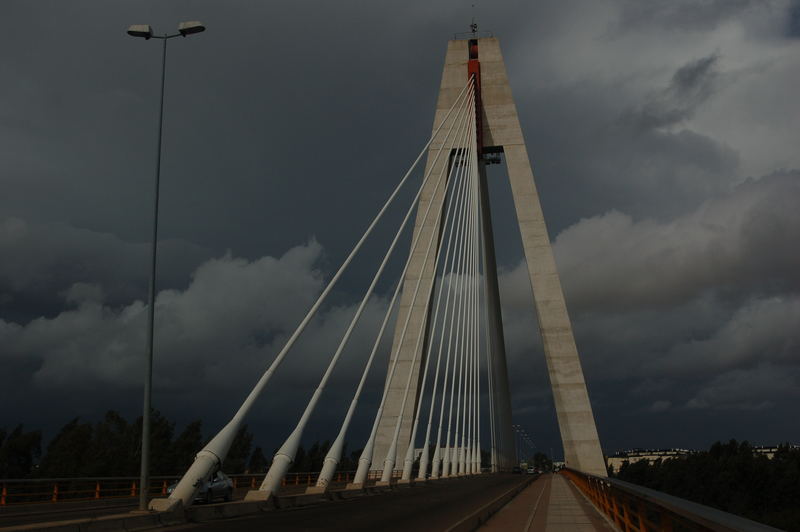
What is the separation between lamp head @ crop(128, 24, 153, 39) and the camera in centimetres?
1515

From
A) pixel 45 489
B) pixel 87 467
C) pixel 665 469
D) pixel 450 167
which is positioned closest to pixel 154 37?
pixel 450 167

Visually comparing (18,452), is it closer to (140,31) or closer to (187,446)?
(187,446)

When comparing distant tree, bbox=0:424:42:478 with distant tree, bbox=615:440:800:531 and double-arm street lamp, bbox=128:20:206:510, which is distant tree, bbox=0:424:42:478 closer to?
double-arm street lamp, bbox=128:20:206:510

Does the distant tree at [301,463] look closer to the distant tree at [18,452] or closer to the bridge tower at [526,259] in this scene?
the distant tree at [18,452]

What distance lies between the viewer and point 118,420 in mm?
59688

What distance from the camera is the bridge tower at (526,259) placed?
1195 inches

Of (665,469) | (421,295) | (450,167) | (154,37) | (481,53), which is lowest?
(665,469)

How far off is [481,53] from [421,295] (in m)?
12.4

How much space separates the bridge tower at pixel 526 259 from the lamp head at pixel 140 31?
15.3m

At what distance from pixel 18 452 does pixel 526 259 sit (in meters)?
30.5

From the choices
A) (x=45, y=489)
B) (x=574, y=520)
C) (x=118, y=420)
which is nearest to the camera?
(x=574, y=520)

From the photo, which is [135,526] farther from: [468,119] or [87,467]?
[87,467]

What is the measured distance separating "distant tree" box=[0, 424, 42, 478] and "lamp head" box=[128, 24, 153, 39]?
33083 millimetres

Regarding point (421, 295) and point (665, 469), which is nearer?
point (421, 295)
